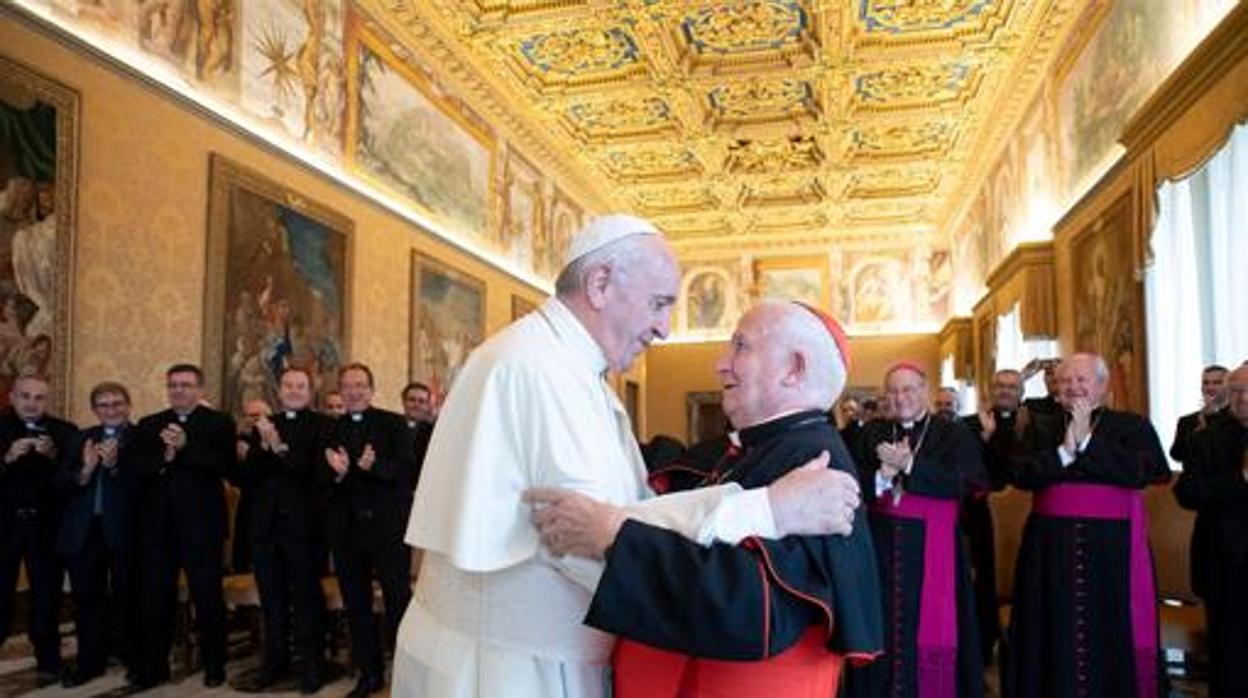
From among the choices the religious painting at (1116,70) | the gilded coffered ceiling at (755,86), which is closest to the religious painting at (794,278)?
the gilded coffered ceiling at (755,86)

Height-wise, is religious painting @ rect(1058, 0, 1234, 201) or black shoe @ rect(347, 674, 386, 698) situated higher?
religious painting @ rect(1058, 0, 1234, 201)

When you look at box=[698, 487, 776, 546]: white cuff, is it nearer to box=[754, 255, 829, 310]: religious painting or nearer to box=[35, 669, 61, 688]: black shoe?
box=[35, 669, 61, 688]: black shoe

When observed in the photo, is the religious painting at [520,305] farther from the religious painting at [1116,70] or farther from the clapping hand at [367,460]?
the clapping hand at [367,460]

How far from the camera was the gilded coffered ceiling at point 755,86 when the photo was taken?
37.6 ft

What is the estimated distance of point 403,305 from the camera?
1141cm

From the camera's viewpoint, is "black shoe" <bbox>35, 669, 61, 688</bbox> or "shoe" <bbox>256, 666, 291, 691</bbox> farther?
"shoe" <bbox>256, 666, 291, 691</bbox>

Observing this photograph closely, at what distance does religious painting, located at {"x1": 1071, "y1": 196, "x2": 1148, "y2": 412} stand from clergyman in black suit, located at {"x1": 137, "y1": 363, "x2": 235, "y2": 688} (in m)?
7.38

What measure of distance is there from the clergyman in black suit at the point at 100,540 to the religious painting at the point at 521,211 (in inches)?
357

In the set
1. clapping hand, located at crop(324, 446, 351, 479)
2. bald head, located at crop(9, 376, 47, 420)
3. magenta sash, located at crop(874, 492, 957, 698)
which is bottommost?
magenta sash, located at crop(874, 492, 957, 698)

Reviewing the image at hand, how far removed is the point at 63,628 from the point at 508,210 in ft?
30.5

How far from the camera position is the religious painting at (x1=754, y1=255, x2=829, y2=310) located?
74.9 ft

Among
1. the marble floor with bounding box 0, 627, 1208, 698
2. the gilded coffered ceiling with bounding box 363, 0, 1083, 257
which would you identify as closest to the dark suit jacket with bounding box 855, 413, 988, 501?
the marble floor with bounding box 0, 627, 1208, 698

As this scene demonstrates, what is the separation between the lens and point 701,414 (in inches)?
939

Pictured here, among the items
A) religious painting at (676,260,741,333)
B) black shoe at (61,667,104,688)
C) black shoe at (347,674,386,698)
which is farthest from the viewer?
religious painting at (676,260,741,333)
